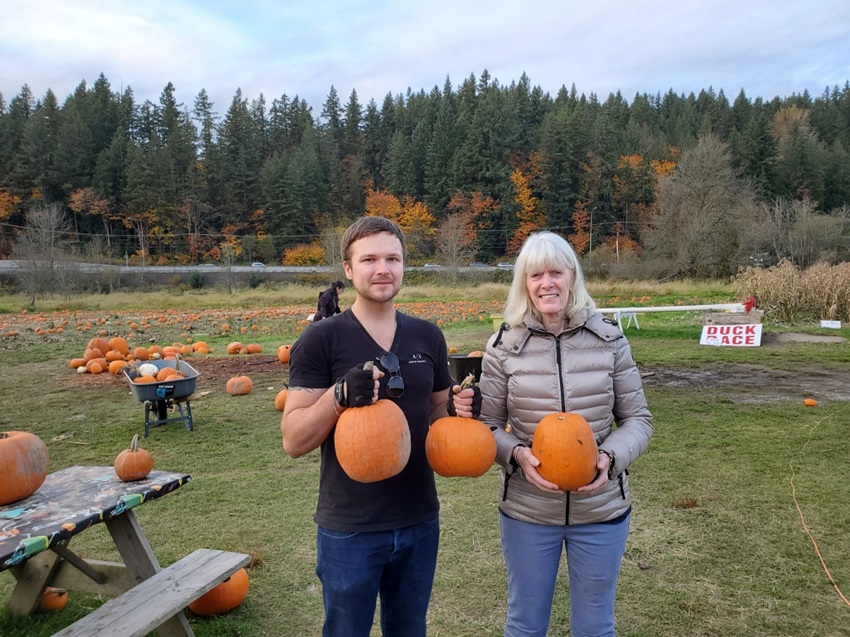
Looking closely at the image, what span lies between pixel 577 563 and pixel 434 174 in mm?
68127

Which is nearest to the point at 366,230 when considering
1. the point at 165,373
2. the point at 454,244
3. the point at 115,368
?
the point at 165,373

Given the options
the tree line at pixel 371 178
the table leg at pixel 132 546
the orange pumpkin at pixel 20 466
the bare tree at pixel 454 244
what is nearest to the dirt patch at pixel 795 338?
the table leg at pixel 132 546

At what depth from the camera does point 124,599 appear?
262 centimetres

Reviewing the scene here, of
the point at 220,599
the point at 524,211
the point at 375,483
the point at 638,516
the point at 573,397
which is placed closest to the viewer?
the point at 375,483

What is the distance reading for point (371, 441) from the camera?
1.79 metres

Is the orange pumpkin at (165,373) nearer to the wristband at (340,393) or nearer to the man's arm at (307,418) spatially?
the man's arm at (307,418)

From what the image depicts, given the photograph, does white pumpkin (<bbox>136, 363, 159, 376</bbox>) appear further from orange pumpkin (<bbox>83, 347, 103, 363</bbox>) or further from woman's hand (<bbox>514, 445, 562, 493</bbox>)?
woman's hand (<bbox>514, 445, 562, 493</bbox>)

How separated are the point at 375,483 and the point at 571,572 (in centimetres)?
89

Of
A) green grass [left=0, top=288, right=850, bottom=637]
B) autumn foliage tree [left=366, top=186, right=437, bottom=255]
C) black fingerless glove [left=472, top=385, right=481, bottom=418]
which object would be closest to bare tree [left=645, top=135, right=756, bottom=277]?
autumn foliage tree [left=366, top=186, right=437, bottom=255]

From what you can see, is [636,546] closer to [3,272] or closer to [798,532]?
[798,532]

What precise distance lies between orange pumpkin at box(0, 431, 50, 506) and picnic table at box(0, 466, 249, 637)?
0.06m

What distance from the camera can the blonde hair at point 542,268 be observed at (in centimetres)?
224

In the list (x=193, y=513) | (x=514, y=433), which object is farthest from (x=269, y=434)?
(x=514, y=433)

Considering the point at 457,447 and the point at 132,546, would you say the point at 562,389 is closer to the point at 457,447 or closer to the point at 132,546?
the point at 457,447
